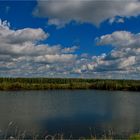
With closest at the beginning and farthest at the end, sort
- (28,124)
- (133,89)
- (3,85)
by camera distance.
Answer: (28,124) < (3,85) < (133,89)

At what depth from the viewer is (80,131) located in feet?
71.9

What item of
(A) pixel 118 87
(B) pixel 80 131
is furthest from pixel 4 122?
(A) pixel 118 87

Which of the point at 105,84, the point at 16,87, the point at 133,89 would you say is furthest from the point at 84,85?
the point at 16,87

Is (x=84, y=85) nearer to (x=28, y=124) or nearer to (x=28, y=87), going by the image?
(x=28, y=87)

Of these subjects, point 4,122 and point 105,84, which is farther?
point 105,84

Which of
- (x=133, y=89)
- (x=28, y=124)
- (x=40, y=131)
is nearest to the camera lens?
(x=40, y=131)

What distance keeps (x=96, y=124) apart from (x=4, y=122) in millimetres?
7733

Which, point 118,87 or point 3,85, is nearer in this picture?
point 3,85

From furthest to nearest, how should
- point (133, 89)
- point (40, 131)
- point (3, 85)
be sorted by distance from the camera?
point (133, 89) < point (3, 85) < point (40, 131)

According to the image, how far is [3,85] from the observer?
3570 inches

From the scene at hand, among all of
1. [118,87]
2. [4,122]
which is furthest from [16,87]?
[4,122]

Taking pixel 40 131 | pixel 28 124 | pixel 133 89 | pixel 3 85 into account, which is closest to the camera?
pixel 40 131

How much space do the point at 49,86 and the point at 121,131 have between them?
258 feet

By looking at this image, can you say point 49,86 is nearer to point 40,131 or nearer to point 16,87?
point 16,87
